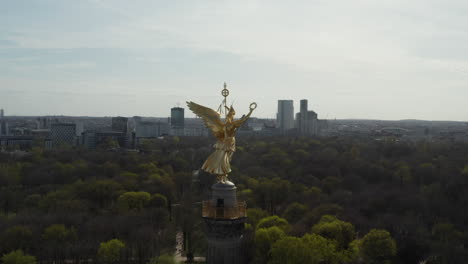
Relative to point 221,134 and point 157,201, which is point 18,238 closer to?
point 157,201

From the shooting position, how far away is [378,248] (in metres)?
40.8

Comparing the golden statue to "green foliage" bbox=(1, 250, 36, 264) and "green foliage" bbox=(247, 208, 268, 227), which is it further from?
"green foliage" bbox=(247, 208, 268, 227)

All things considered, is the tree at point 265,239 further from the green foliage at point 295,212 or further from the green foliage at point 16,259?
the green foliage at point 16,259

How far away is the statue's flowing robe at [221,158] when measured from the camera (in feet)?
A: 79.8

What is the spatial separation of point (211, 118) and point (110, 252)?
22506mm

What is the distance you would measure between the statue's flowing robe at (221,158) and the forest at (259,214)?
18.4 feet

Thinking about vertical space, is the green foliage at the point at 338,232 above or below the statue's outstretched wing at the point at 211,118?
below

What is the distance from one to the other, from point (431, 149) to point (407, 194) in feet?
234

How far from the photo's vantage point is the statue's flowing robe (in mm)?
24312

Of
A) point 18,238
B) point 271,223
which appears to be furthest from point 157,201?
point 18,238

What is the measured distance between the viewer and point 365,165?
89688mm

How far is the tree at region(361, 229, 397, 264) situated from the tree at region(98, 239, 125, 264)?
22854mm

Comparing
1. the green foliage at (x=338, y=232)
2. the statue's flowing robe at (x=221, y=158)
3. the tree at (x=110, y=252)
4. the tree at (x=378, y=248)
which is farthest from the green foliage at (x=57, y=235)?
the tree at (x=378, y=248)

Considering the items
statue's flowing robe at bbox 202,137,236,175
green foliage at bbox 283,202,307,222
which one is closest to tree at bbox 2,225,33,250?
statue's flowing robe at bbox 202,137,236,175
